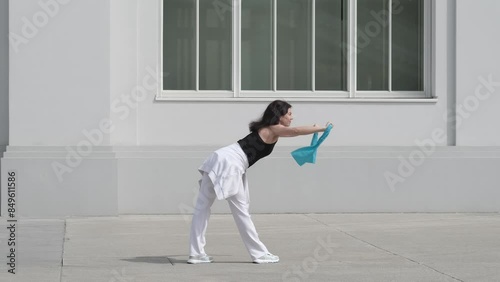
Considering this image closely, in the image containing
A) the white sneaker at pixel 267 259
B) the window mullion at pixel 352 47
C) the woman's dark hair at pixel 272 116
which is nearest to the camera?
the white sneaker at pixel 267 259

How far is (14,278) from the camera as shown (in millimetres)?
8375

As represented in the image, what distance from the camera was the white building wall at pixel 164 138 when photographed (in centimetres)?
1371

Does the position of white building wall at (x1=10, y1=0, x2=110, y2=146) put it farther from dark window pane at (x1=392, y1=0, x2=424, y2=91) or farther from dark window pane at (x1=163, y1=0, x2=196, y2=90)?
dark window pane at (x1=392, y1=0, x2=424, y2=91)

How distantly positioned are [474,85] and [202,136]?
4216mm

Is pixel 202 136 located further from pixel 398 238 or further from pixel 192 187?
pixel 398 238

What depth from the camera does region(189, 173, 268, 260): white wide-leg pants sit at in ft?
30.6

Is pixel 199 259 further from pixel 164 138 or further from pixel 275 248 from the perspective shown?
pixel 164 138

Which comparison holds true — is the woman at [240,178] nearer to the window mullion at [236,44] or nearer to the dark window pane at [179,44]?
the window mullion at [236,44]

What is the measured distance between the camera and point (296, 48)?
15055 mm

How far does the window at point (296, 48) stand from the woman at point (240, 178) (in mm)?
5354

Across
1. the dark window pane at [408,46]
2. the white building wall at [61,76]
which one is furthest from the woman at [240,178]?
the dark window pane at [408,46]

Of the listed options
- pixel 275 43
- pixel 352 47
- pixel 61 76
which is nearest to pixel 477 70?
pixel 352 47

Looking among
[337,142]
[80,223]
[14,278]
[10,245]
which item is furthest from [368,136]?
[14,278]

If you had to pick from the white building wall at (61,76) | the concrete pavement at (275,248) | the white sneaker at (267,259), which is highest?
the white building wall at (61,76)
